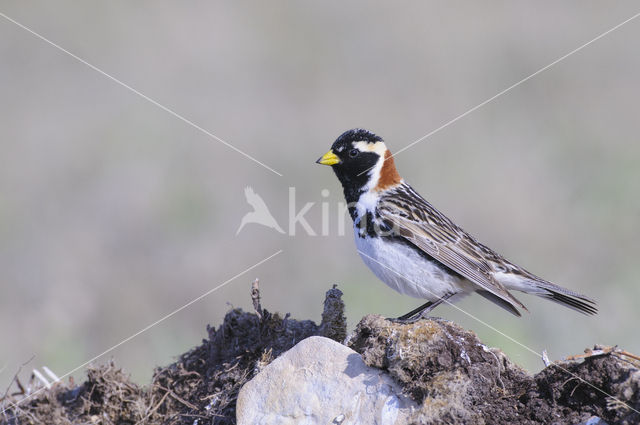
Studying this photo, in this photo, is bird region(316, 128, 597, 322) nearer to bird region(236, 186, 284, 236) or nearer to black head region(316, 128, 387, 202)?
black head region(316, 128, 387, 202)

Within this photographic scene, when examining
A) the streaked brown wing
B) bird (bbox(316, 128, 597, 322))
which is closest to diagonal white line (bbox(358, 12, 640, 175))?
bird (bbox(316, 128, 597, 322))

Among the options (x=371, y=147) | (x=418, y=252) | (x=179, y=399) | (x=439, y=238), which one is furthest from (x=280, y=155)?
(x=179, y=399)

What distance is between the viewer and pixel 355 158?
25.1 feet

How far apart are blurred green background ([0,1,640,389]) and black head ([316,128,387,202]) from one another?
2.12 meters

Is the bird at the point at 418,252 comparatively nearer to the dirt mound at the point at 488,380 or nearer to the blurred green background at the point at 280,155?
the blurred green background at the point at 280,155

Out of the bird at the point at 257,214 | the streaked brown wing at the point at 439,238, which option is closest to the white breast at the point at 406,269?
the streaked brown wing at the point at 439,238

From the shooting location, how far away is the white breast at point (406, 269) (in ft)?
22.5

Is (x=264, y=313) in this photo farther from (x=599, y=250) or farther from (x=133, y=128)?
(x=133, y=128)

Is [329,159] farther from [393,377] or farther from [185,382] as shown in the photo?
[393,377]

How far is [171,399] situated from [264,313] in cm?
94

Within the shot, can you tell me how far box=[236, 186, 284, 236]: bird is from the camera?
12.5m

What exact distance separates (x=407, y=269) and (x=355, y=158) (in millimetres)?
1294

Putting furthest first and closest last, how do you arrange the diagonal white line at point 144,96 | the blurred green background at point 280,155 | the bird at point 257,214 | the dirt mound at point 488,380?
the diagonal white line at point 144,96 → the bird at point 257,214 → the blurred green background at point 280,155 → the dirt mound at point 488,380

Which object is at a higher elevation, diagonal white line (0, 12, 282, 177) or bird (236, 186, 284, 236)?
diagonal white line (0, 12, 282, 177)
